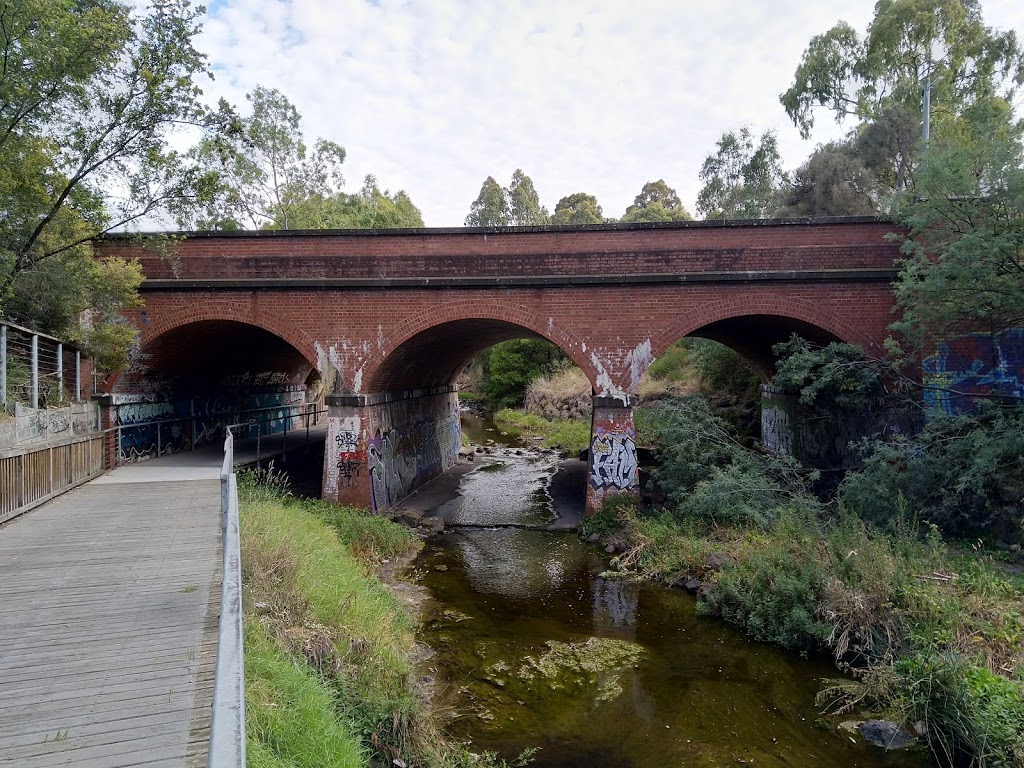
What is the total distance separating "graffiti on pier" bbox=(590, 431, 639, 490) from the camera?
11.6m

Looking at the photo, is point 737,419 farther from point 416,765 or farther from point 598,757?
point 416,765

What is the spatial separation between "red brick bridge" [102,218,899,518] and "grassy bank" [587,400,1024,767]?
5.74 feet

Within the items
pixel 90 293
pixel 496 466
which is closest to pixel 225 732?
pixel 90 293

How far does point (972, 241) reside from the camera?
329 inches

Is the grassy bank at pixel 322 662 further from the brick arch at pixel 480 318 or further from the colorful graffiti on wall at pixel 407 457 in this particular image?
the brick arch at pixel 480 318

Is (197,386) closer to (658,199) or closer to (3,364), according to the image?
(3,364)

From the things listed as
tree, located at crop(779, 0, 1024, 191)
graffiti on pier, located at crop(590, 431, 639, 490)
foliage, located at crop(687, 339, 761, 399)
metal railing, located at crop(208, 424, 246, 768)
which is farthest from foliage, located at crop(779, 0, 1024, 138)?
metal railing, located at crop(208, 424, 246, 768)

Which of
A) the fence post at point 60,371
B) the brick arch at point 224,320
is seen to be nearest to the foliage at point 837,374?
the brick arch at point 224,320

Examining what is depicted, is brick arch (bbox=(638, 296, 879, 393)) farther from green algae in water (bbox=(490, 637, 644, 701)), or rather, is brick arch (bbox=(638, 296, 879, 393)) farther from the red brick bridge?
green algae in water (bbox=(490, 637, 644, 701))

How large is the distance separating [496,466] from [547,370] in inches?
594

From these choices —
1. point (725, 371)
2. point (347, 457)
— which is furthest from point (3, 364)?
point (725, 371)

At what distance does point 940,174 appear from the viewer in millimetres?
8789

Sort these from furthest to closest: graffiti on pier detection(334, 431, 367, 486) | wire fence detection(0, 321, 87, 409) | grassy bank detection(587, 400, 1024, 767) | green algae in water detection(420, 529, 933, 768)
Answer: graffiti on pier detection(334, 431, 367, 486)
wire fence detection(0, 321, 87, 409)
green algae in water detection(420, 529, 933, 768)
grassy bank detection(587, 400, 1024, 767)

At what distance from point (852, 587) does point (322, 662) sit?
242 inches
